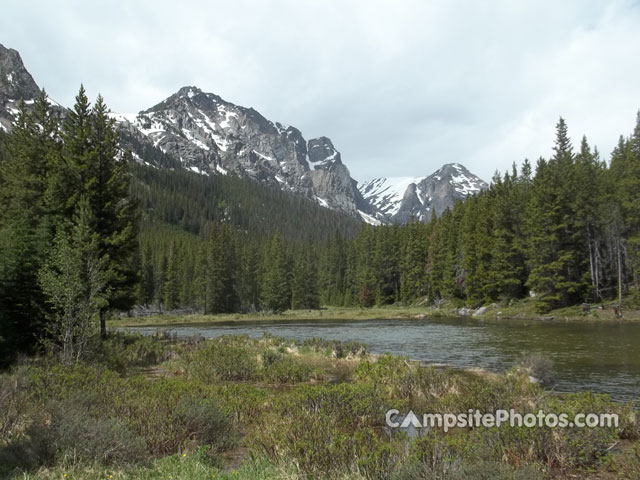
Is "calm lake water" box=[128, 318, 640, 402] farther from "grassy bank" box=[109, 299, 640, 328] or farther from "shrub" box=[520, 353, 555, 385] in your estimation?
"grassy bank" box=[109, 299, 640, 328]

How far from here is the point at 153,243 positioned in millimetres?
124125

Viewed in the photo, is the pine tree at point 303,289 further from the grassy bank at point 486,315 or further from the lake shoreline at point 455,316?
the lake shoreline at point 455,316

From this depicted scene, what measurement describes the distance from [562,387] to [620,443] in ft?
22.6

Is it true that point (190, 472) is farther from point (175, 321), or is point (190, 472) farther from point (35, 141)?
point (175, 321)

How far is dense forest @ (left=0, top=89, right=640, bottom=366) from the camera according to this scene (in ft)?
60.0

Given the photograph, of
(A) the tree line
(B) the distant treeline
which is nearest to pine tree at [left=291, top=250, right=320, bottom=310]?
(B) the distant treeline

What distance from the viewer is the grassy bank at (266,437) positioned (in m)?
5.98

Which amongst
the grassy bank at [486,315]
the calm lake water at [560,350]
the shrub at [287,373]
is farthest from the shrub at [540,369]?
the grassy bank at [486,315]

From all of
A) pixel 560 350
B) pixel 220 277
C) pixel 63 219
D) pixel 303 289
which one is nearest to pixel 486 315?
pixel 560 350

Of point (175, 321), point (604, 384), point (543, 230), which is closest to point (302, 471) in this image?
point (604, 384)

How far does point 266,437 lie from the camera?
7.25 m

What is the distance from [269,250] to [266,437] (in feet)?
295

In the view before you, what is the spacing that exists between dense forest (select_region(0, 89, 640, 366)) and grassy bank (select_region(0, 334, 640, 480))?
7644mm

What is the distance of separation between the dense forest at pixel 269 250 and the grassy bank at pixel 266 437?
7.64 m
